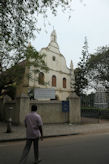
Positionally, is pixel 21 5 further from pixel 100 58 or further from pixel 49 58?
pixel 49 58

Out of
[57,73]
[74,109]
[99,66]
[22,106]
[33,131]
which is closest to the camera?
[33,131]

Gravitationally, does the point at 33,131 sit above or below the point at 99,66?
below

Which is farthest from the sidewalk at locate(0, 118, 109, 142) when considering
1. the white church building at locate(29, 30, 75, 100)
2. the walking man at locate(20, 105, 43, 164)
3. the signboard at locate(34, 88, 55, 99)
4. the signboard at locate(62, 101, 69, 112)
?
the white church building at locate(29, 30, 75, 100)

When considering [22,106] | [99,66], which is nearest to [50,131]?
[22,106]

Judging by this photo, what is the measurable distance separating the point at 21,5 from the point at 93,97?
17.2 meters

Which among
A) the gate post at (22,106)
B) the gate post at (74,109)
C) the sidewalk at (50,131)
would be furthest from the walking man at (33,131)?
the gate post at (74,109)

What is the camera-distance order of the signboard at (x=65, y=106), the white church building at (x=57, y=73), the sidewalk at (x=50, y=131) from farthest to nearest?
the white church building at (x=57, y=73)
the signboard at (x=65, y=106)
the sidewalk at (x=50, y=131)

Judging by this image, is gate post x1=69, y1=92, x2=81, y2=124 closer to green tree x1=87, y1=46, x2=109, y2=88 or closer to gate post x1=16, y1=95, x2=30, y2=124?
gate post x1=16, y1=95, x2=30, y2=124

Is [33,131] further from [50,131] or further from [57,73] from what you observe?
[57,73]

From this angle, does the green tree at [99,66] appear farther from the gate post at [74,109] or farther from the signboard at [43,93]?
the signboard at [43,93]

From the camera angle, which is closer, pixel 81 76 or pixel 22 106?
pixel 22 106

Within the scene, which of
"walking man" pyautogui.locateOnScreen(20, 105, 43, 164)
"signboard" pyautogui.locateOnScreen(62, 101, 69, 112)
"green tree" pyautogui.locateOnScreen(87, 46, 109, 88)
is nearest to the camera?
"walking man" pyautogui.locateOnScreen(20, 105, 43, 164)

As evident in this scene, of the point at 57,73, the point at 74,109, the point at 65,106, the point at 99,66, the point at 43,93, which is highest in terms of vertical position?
the point at 57,73

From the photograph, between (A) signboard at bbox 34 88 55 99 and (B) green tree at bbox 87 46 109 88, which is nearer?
(A) signboard at bbox 34 88 55 99
